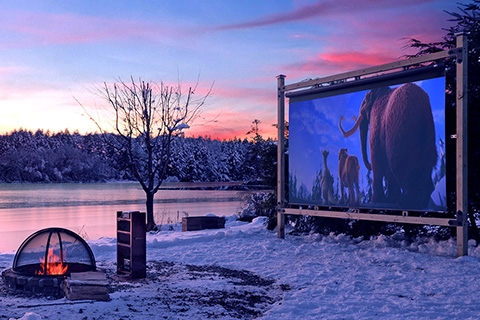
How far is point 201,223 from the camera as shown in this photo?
17172 millimetres

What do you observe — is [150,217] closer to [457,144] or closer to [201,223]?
[201,223]

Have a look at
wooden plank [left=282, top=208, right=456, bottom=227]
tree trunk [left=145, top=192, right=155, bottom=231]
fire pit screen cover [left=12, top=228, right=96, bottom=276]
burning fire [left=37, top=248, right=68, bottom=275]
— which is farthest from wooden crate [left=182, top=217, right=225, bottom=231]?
burning fire [left=37, top=248, right=68, bottom=275]

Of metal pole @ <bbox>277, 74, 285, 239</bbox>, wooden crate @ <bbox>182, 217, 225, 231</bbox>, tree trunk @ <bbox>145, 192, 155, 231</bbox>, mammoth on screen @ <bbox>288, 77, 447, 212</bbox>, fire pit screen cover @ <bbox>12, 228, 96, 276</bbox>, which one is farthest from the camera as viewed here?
tree trunk @ <bbox>145, 192, 155, 231</bbox>

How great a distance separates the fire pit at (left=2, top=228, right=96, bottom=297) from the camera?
8.62 meters

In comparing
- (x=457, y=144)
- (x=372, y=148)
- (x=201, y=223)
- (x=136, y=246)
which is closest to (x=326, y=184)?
(x=372, y=148)

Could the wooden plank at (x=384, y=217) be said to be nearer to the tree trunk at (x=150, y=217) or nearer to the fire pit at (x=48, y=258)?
the tree trunk at (x=150, y=217)

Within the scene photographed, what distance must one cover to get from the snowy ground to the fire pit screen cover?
1.81 feet

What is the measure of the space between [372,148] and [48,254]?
747 cm

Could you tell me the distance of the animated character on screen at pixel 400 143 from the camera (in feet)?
38.1

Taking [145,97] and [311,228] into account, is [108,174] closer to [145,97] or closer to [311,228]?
[145,97]

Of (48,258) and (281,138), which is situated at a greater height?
(281,138)

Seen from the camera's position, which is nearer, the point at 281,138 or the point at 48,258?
the point at 48,258

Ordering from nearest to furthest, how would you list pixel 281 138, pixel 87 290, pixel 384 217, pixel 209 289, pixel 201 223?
pixel 87 290
pixel 209 289
pixel 384 217
pixel 281 138
pixel 201 223

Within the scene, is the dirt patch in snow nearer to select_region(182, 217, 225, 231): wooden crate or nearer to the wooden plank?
the wooden plank
